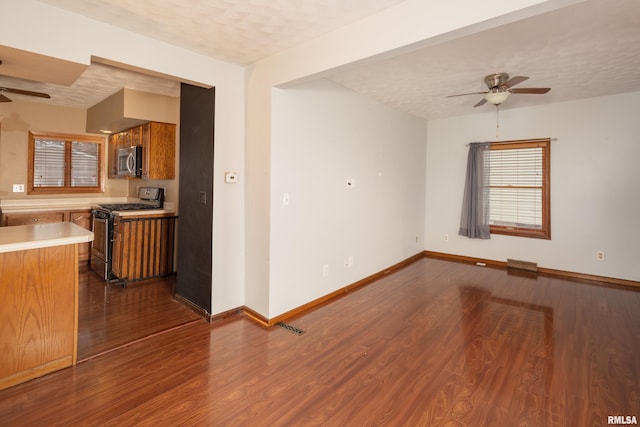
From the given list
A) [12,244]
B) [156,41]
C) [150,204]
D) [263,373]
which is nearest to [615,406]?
[263,373]

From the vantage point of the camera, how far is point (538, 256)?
4.98 metres

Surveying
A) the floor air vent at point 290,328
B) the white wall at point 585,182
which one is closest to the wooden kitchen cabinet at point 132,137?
the floor air vent at point 290,328

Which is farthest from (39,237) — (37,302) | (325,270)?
(325,270)

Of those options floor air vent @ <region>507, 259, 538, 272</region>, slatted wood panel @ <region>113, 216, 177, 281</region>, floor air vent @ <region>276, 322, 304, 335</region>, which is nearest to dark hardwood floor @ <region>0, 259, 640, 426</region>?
floor air vent @ <region>276, 322, 304, 335</region>

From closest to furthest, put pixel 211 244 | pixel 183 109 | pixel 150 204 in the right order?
pixel 211 244 → pixel 183 109 → pixel 150 204

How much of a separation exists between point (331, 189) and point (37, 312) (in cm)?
272

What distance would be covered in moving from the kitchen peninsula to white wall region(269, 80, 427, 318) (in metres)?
1.54

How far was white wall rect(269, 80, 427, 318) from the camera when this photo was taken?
10.1ft

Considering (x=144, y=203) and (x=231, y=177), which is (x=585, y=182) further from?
(x=144, y=203)

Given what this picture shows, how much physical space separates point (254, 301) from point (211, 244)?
2.35 ft

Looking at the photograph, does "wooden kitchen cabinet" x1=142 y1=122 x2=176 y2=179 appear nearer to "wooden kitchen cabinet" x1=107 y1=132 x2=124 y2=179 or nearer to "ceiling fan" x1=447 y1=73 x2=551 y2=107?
"wooden kitchen cabinet" x1=107 y1=132 x2=124 y2=179

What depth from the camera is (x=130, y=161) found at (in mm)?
4562

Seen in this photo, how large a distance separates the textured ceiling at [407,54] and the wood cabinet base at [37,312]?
1729mm

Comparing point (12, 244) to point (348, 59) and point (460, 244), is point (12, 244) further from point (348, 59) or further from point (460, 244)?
point (460, 244)
